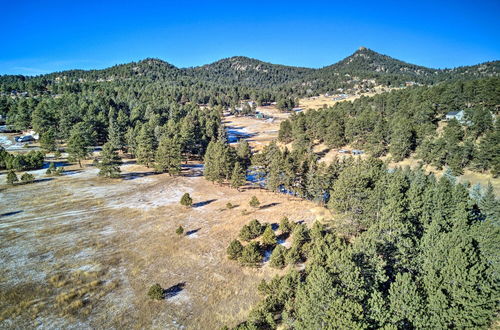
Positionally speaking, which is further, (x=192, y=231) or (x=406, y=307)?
(x=192, y=231)

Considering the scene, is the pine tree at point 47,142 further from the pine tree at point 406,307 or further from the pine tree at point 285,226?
the pine tree at point 406,307

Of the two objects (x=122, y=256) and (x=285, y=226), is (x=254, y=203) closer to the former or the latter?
(x=285, y=226)

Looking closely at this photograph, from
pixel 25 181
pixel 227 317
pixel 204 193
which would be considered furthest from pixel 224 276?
pixel 25 181

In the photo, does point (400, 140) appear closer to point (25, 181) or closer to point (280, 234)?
point (280, 234)

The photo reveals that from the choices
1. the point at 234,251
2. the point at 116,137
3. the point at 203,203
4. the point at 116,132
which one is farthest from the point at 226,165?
the point at 116,132

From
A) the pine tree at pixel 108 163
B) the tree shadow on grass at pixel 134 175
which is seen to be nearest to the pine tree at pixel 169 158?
the tree shadow on grass at pixel 134 175
